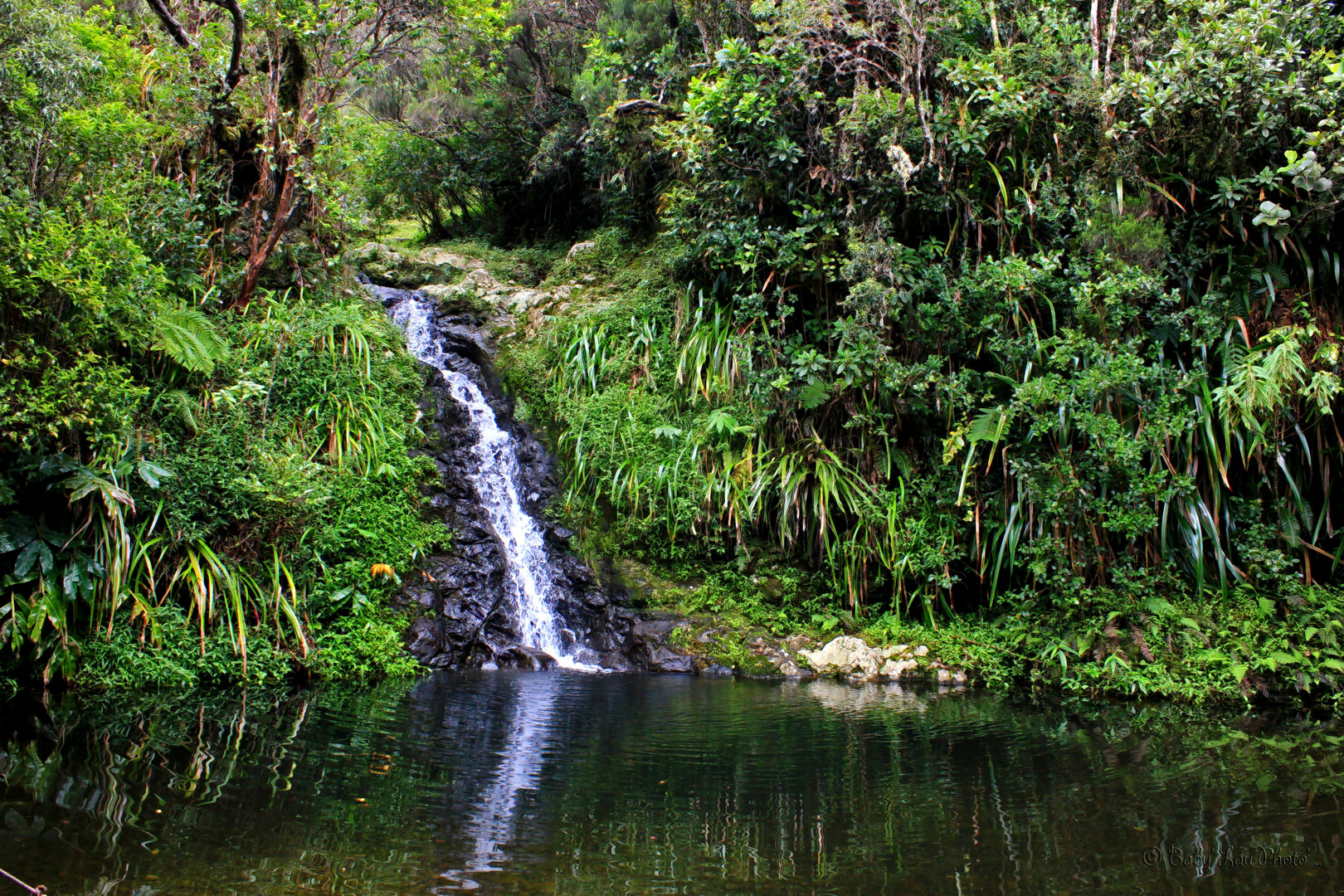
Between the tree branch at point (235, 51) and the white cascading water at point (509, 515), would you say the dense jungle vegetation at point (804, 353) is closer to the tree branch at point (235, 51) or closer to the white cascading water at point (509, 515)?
the tree branch at point (235, 51)

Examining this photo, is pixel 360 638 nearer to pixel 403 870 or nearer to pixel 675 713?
pixel 675 713

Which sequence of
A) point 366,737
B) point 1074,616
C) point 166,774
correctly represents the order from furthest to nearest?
point 1074,616
point 366,737
point 166,774

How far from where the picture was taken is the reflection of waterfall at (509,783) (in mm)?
2730

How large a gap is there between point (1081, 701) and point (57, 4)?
1064 cm

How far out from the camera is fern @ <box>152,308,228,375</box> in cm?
685

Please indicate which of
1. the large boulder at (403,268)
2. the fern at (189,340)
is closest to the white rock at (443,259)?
the large boulder at (403,268)

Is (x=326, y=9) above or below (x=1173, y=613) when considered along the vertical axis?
above

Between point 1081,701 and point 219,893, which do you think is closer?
point 219,893

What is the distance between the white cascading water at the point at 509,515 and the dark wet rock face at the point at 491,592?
58 mm

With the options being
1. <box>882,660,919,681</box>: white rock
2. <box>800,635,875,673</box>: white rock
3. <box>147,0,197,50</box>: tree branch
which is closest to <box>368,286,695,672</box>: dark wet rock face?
<box>800,635,875,673</box>: white rock

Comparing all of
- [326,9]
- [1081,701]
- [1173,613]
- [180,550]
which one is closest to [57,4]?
[326,9]

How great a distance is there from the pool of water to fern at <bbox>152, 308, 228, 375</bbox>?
122 inches

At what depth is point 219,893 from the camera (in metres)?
2.37

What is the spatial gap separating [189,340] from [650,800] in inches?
242
